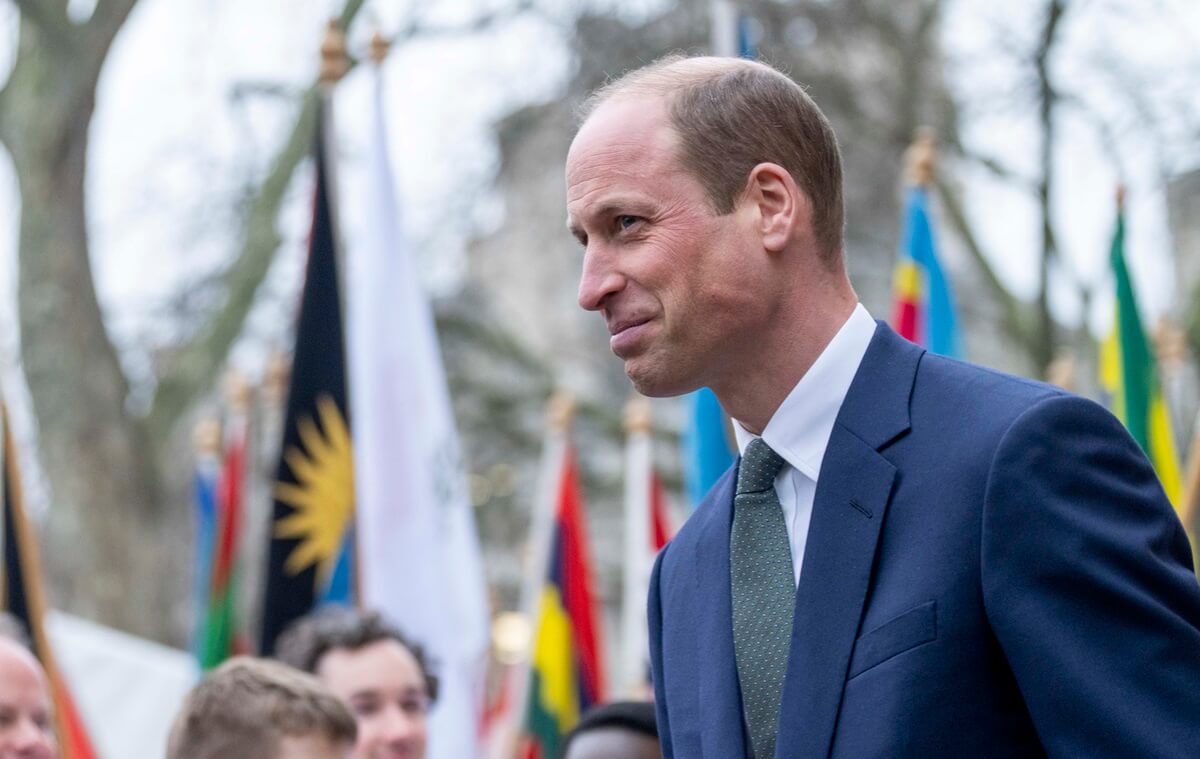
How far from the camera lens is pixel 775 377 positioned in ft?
6.40

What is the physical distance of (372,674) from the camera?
15.8ft

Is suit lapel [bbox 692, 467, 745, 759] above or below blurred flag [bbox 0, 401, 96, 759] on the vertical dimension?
above

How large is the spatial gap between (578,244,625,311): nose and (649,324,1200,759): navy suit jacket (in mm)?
308

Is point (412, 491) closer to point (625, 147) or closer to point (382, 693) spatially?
point (382, 693)

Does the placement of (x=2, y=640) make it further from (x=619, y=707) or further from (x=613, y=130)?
(x=613, y=130)

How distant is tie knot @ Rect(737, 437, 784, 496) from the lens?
77.8 inches

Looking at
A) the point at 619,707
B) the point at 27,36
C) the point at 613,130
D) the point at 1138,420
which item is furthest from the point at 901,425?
the point at 27,36

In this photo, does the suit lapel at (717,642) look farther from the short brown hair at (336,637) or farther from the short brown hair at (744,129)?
the short brown hair at (336,637)

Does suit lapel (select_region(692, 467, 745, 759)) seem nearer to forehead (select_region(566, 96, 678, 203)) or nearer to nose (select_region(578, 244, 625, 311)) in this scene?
nose (select_region(578, 244, 625, 311))

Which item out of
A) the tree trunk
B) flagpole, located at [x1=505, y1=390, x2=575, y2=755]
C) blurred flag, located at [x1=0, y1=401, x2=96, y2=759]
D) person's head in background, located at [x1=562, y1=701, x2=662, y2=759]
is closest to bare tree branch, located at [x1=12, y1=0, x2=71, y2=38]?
the tree trunk

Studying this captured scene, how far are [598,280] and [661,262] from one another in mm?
90

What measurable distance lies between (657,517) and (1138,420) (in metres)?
2.47

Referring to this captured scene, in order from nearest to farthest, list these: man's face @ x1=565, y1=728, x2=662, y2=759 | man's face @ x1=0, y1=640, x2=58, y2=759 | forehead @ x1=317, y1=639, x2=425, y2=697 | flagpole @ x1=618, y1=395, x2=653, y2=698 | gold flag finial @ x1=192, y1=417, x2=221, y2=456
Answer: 1. man's face @ x1=0, y1=640, x2=58, y2=759
2. man's face @ x1=565, y1=728, x2=662, y2=759
3. forehead @ x1=317, y1=639, x2=425, y2=697
4. flagpole @ x1=618, y1=395, x2=653, y2=698
5. gold flag finial @ x1=192, y1=417, x2=221, y2=456

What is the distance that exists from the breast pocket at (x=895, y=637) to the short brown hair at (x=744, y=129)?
48 centimetres
